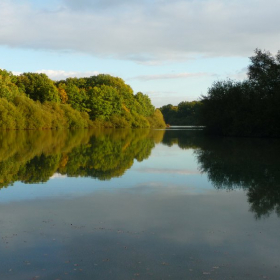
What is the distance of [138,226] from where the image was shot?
602cm

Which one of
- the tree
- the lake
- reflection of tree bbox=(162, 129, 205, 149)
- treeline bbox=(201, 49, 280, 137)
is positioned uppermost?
the tree

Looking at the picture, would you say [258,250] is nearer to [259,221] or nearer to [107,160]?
[259,221]

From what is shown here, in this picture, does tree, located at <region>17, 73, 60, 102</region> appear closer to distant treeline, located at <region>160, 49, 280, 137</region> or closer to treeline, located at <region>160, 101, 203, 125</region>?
distant treeline, located at <region>160, 49, 280, 137</region>

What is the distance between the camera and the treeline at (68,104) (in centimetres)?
5381

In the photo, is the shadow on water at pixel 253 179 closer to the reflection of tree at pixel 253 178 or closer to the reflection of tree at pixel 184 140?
the reflection of tree at pixel 253 178

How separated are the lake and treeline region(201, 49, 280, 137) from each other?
25.0 metres

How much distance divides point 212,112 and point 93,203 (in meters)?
36.2

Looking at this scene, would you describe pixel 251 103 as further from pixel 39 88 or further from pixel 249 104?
pixel 39 88

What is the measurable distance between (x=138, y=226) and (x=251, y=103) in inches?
1341

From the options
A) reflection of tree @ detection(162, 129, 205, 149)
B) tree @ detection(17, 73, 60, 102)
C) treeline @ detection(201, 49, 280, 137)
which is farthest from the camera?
tree @ detection(17, 73, 60, 102)

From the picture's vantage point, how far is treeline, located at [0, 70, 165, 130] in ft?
177

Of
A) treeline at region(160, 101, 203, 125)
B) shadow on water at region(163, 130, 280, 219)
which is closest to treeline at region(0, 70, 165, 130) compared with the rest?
treeline at region(160, 101, 203, 125)

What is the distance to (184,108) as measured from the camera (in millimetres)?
153500

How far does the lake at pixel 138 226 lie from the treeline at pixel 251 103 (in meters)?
25.0
